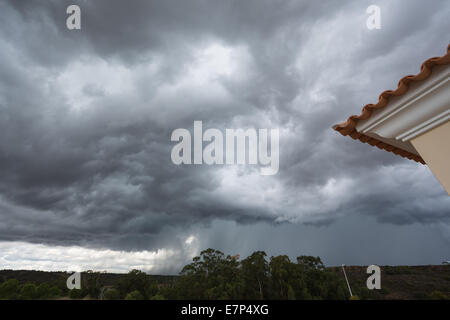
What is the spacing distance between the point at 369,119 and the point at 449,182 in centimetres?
131

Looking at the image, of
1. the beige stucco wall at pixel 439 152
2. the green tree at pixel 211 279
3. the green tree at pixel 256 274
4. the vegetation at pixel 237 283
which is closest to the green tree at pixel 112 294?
the vegetation at pixel 237 283

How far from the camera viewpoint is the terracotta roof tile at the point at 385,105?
2494 mm

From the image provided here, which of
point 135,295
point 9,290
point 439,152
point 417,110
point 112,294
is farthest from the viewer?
point 9,290

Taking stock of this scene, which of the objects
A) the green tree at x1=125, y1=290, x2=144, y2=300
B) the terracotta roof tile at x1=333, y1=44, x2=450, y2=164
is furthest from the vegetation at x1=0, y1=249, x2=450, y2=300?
the terracotta roof tile at x1=333, y1=44, x2=450, y2=164

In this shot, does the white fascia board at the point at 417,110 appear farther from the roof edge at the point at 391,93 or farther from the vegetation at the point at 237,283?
the vegetation at the point at 237,283

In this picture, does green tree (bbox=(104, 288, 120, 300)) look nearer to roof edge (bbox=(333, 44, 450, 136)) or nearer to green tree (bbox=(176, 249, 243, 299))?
green tree (bbox=(176, 249, 243, 299))

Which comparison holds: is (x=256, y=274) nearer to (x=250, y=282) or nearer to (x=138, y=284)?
(x=250, y=282)

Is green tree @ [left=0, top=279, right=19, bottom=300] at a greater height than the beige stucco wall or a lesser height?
lesser

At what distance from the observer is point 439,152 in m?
2.71

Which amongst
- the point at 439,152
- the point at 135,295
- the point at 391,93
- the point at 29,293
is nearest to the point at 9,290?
the point at 29,293

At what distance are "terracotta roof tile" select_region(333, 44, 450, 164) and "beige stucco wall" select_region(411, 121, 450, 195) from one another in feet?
2.19

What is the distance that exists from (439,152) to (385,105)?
0.90m

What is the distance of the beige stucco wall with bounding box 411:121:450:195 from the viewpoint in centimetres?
264

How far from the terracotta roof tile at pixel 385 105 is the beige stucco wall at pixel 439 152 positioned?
0.67 m
